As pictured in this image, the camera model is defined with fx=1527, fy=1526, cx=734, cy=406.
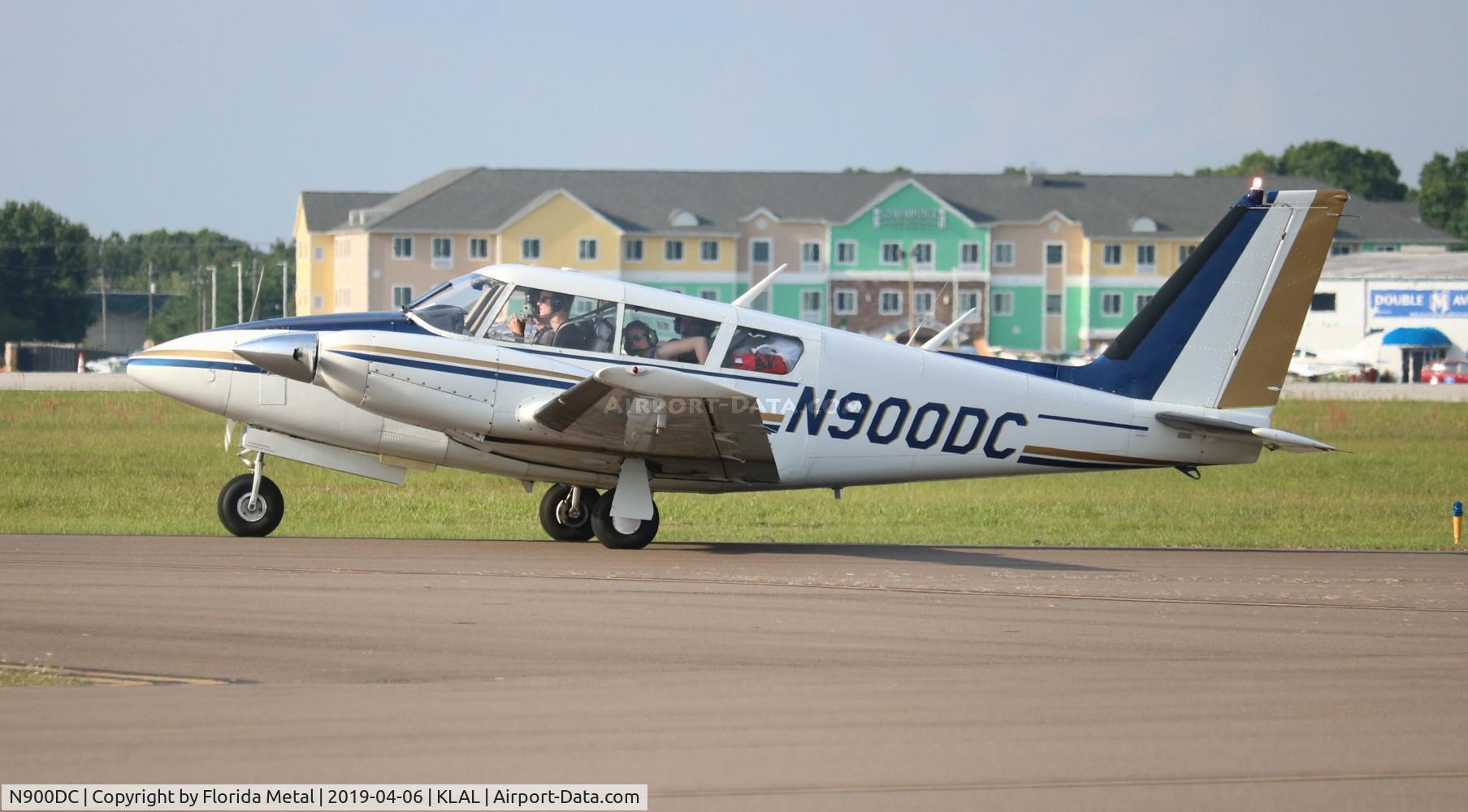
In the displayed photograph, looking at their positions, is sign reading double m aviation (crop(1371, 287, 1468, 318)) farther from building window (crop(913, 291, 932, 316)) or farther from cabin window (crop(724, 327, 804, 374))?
cabin window (crop(724, 327, 804, 374))

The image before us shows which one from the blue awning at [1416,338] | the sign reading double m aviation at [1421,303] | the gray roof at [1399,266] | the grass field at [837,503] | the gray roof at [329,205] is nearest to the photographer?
the grass field at [837,503]

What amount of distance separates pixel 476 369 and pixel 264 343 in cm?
179

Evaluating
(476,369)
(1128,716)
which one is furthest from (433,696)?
(476,369)

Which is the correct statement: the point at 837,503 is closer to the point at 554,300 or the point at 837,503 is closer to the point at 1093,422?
the point at 1093,422

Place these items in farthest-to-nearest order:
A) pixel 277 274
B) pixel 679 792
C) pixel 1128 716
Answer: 1. pixel 277 274
2. pixel 1128 716
3. pixel 679 792

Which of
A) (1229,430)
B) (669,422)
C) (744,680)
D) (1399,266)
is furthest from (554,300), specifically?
(1399,266)

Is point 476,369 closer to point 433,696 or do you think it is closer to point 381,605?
point 381,605

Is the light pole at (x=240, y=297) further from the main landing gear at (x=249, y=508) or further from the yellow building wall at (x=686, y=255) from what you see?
the yellow building wall at (x=686, y=255)

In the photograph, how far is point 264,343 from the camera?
13000 millimetres

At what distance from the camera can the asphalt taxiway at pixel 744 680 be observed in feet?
20.7

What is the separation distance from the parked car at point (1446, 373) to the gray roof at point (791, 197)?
53.7 ft

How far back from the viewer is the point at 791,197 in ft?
279

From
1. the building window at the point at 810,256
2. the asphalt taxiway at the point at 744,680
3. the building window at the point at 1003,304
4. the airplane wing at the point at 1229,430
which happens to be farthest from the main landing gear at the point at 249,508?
the building window at the point at 1003,304

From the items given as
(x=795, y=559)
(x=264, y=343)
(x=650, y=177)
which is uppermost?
(x=650, y=177)
